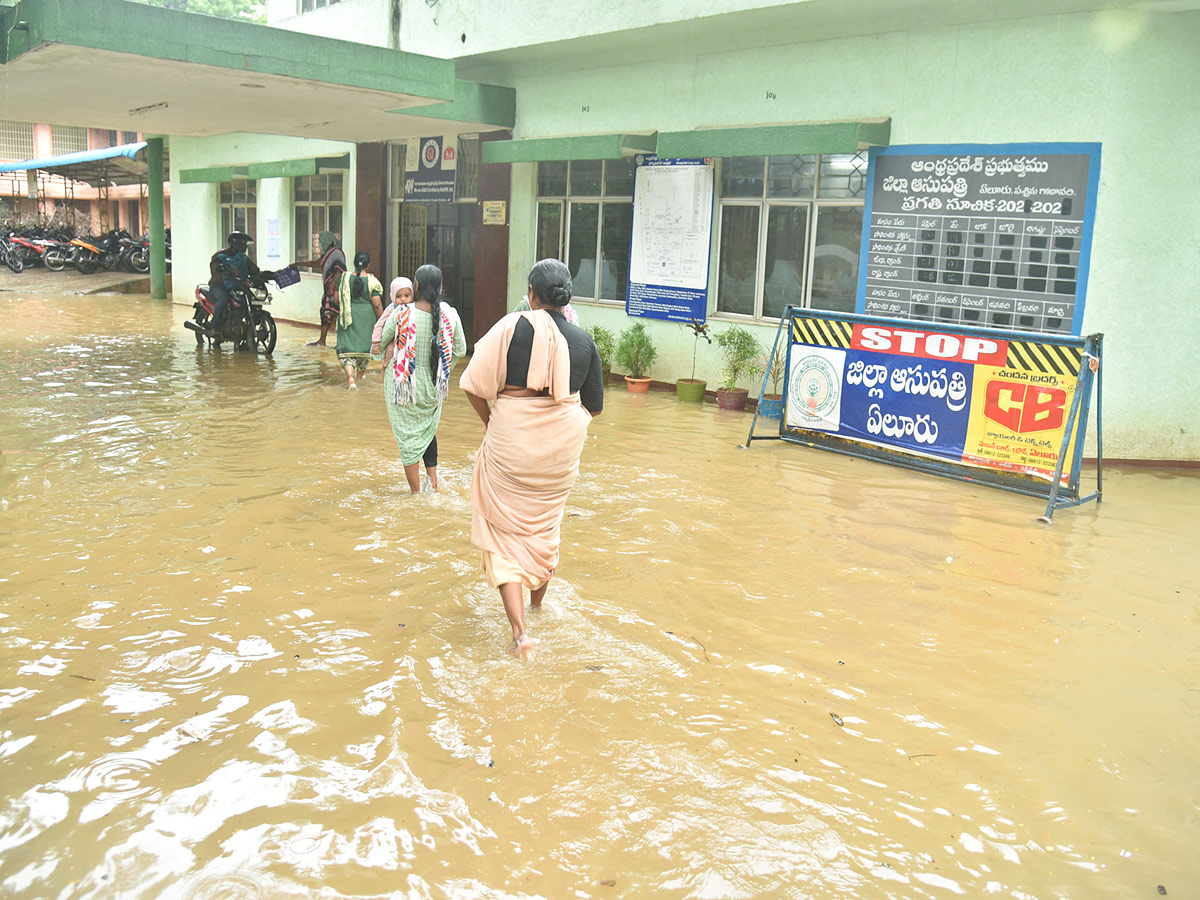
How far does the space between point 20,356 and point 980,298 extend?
11512mm

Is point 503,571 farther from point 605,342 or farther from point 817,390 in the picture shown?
point 605,342

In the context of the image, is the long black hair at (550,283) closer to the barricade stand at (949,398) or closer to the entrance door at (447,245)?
the barricade stand at (949,398)

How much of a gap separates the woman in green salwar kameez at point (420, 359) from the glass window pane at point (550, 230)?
6.83 metres

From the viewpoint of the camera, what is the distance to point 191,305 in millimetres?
22484

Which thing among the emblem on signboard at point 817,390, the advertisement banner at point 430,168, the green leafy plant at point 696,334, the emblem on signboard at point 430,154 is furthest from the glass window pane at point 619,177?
the emblem on signboard at point 817,390

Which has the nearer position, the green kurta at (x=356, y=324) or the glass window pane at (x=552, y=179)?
the green kurta at (x=356, y=324)

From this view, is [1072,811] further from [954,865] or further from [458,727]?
[458,727]

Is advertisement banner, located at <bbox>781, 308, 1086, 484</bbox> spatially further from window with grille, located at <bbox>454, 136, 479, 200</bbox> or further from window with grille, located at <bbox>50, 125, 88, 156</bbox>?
window with grille, located at <bbox>50, 125, 88, 156</bbox>

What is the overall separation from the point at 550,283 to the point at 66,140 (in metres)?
41.2

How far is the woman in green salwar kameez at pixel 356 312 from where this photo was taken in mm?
10625

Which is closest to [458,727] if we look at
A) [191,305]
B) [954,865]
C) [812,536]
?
[954,865]

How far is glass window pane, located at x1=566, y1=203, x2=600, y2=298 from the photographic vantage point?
12.5 metres

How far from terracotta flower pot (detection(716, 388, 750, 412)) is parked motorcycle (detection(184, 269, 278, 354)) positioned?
6.50 meters

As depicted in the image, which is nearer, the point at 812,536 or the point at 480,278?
the point at 812,536
